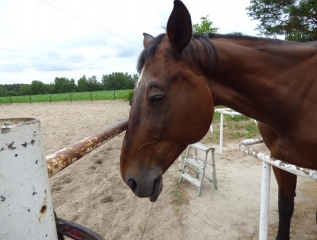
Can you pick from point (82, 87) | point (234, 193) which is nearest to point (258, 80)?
point (234, 193)

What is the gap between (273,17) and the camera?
9.65 metres

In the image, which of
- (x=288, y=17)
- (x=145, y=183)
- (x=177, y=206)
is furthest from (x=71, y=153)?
(x=288, y=17)

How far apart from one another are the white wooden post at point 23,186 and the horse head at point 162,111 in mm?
885

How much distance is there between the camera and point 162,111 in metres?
1.44

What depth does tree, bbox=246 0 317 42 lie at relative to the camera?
7.82 meters

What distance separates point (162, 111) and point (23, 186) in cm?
101

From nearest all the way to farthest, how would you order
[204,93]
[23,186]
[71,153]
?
[23,186], [71,153], [204,93]

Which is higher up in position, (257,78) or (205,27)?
(205,27)

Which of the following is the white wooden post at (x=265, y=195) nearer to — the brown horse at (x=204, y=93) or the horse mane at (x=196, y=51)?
the brown horse at (x=204, y=93)

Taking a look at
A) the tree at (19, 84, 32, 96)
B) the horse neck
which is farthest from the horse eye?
the tree at (19, 84, 32, 96)

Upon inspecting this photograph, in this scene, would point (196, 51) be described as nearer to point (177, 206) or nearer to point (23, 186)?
point (23, 186)

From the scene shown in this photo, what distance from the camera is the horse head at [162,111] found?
1.44 metres

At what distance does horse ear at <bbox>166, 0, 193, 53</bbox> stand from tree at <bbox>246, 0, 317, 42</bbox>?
8657 mm

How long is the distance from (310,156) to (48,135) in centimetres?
813
